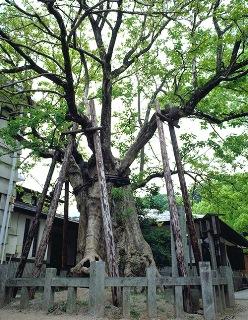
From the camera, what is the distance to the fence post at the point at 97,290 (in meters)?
6.27

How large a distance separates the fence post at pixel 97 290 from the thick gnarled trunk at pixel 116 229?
3661mm

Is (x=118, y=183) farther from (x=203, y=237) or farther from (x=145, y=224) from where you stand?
(x=203, y=237)

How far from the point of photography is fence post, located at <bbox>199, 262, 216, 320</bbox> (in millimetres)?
6645

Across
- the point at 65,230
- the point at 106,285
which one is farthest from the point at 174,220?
the point at 65,230

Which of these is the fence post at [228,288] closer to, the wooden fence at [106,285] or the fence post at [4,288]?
the wooden fence at [106,285]

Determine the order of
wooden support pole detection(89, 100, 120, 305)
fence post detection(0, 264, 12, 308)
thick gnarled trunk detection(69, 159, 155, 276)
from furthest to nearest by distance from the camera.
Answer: thick gnarled trunk detection(69, 159, 155, 276), fence post detection(0, 264, 12, 308), wooden support pole detection(89, 100, 120, 305)

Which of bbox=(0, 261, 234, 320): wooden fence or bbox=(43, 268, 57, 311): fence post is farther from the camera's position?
bbox=(43, 268, 57, 311): fence post


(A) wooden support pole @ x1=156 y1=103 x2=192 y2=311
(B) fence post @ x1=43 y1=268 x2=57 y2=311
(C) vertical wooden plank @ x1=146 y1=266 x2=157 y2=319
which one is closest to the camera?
(C) vertical wooden plank @ x1=146 y1=266 x2=157 y2=319

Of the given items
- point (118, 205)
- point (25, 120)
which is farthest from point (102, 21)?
point (118, 205)

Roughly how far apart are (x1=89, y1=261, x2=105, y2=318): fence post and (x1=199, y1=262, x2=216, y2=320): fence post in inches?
89.7

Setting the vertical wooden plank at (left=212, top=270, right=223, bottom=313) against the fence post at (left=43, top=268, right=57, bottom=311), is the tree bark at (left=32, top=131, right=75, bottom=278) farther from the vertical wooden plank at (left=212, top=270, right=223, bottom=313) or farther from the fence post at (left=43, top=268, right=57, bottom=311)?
the vertical wooden plank at (left=212, top=270, right=223, bottom=313)

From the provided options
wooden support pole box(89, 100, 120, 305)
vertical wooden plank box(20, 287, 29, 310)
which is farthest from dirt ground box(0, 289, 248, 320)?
wooden support pole box(89, 100, 120, 305)

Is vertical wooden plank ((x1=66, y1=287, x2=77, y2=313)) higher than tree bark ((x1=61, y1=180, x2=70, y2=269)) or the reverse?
the reverse

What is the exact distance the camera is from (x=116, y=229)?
12.2 meters
